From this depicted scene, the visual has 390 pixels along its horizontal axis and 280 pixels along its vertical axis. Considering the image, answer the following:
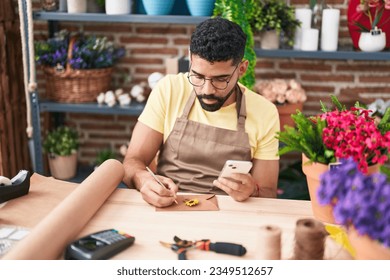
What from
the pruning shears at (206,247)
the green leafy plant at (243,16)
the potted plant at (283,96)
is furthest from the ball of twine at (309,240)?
the potted plant at (283,96)

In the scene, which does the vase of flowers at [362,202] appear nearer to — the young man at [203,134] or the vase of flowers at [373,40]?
the young man at [203,134]

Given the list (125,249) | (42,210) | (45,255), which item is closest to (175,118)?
(42,210)

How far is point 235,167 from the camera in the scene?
5.00 feet

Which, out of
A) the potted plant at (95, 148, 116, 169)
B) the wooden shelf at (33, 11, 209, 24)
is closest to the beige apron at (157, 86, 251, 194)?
the wooden shelf at (33, 11, 209, 24)

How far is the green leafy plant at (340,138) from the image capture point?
1.22 meters

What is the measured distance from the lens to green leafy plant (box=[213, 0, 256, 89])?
107 inches

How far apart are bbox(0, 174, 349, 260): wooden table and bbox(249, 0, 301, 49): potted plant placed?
1.58m

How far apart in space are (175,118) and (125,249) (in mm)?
882

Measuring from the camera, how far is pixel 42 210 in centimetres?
142

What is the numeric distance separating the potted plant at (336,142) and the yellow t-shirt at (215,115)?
2.03 feet

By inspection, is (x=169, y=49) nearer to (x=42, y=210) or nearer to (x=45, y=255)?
(x=42, y=210)

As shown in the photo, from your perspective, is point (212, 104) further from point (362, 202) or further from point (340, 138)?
point (362, 202)

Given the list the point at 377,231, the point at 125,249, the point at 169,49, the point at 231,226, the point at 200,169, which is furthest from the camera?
the point at 169,49

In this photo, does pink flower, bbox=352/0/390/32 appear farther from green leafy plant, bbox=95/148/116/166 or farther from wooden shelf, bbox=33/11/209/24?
green leafy plant, bbox=95/148/116/166
